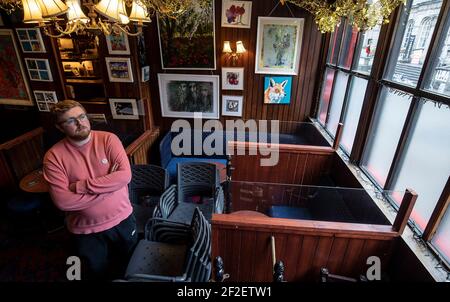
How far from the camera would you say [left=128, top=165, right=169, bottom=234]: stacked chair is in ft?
8.68

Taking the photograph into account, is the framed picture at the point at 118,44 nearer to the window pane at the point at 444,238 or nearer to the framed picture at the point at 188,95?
the framed picture at the point at 188,95

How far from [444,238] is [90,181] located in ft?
7.72

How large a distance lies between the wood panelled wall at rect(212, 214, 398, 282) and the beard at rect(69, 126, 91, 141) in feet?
Result: 3.50

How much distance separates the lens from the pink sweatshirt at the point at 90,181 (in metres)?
1.50

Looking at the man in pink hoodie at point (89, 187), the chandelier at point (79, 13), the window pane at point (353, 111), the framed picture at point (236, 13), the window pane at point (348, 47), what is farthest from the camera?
the framed picture at point (236, 13)

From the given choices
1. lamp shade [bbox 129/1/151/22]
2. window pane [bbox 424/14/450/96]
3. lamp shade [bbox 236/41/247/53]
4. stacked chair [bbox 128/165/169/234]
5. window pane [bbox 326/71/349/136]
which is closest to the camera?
window pane [bbox 424/14/450/96]

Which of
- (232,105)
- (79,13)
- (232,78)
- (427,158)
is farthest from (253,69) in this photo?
(427,158)

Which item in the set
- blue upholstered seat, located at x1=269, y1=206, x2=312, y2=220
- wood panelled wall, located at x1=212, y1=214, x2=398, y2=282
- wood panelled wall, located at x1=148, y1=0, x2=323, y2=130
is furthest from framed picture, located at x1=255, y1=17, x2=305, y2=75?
wood panelled wall, located at x1=212, y1=214, x2=398, y2=282

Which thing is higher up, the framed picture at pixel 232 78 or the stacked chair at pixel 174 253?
the framed picture at pixel 232 78

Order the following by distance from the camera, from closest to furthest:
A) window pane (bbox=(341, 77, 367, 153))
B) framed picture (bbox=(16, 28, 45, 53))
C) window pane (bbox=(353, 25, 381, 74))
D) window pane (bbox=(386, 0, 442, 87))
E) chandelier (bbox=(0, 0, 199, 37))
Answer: chandelier (bbox=(0, 0, 199, 37)) < window pane (bbox=(386, 0, 442, 87)) < window pane (bbox=(353, 25, 381, 74)) < window pane (bbox=(341, 77, 367, 153)) < framed picture (bbox=(16, 28, 45, 53))

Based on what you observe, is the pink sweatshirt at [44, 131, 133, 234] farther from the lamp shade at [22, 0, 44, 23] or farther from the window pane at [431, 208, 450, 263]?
the window pane at [431, 208, 450, 263]

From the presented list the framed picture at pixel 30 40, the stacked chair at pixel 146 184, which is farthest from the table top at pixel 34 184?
the framed picture at pixel 30 40

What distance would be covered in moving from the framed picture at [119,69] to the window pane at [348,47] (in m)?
3.27
